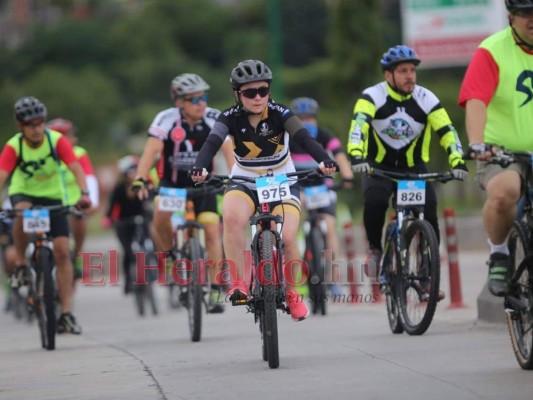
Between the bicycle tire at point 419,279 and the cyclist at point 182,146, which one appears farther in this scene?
the cyclist at point 182,146

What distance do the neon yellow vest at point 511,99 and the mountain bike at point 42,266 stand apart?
16.7 ft

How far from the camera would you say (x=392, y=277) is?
12.1 m

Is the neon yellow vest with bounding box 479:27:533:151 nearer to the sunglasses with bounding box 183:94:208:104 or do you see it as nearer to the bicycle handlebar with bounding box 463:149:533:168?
the bicycle handlebar with bounding box 463:149:533:168

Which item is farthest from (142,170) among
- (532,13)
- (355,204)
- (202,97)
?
(355,204)

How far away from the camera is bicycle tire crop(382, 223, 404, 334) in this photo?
12.0 metres

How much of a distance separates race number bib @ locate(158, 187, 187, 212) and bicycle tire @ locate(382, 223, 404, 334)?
2.35 metres

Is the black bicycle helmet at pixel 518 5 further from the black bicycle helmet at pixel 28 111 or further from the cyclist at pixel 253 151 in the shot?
the black bicycle helmet at pixel 28 111

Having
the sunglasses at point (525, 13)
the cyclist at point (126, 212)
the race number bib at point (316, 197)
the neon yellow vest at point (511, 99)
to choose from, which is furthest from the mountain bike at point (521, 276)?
the cyclist at point (126, 212)

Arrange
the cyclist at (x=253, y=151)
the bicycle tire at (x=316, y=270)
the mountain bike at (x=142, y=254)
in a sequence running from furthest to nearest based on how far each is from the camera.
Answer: the mountain bike at (x=142, y=254) → the bicycle tire at (x=316, y=270) → the cyclist at (x=253, y=151)

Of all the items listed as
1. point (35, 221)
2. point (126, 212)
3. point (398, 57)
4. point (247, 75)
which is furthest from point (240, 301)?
point (126, 212)

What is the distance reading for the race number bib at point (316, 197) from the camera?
16828 mm

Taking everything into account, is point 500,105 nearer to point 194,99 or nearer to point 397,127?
point 397,127

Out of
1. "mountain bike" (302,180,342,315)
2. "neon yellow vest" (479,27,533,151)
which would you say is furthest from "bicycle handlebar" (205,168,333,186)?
"mountain bike" (302,180,342,315)

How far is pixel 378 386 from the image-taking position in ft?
28.1
